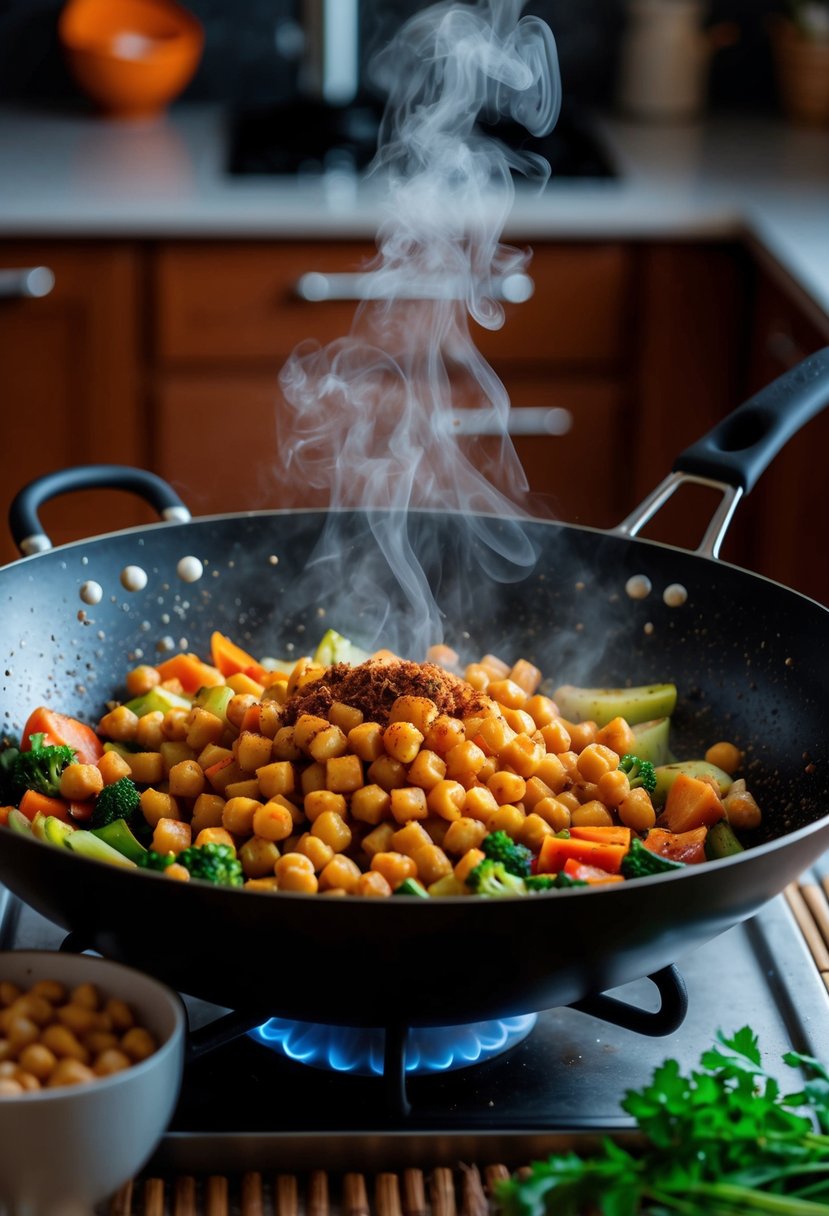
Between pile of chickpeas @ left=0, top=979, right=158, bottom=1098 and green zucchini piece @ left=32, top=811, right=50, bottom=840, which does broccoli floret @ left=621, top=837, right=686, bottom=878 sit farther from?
green zucchini piece @ left=32, top=811, right=50, bottom=840

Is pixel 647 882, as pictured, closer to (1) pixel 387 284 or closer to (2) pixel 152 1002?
(2) pixel 152 1002

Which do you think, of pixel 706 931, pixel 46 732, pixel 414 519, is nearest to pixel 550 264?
pixel 414 519

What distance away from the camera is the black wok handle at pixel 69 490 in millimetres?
1767

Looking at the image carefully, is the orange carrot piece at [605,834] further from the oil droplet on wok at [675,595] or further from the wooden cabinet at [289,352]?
the wooden cabinet at [289,352]

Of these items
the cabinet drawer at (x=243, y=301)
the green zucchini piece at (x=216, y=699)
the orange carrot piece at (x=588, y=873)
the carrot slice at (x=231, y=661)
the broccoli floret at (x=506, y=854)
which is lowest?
the cabinet drawer at (x=243, y=301)

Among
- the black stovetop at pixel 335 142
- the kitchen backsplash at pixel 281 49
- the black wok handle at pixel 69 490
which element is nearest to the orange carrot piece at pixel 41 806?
the black wok handle at pixel 69 490

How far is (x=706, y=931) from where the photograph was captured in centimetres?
124

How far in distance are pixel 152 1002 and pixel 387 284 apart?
2454 millimetres

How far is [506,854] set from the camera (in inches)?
52.9

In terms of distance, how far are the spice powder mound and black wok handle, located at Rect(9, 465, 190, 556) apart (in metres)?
0.39

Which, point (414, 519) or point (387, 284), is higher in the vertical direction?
point (414, 519)

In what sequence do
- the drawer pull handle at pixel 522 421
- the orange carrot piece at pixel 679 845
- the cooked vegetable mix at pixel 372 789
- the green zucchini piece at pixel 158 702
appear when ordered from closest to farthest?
the cooked vegetable mix at pixel 372 789 → the orange carrot piece at pixel 679 845 → the green zucchini piece at pixel 158 702 → the drawer pull handle at pixel 522 421

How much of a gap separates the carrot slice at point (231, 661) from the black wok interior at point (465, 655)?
0.23 feet

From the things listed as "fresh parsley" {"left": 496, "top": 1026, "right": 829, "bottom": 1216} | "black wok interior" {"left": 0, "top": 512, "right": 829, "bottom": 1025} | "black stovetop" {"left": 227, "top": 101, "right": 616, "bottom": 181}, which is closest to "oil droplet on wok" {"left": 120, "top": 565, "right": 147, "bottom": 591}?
"black wok interior" {"left": 0, "top": 512, "right": 829, "bottom": 1025}
